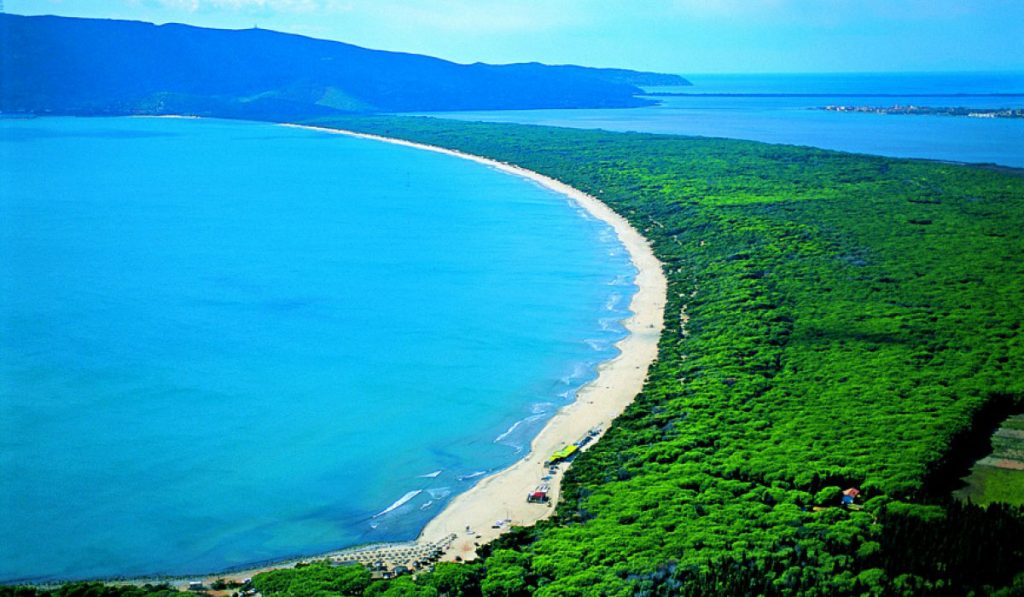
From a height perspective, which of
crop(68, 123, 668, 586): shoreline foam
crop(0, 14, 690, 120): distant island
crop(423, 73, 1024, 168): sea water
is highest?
crop(0, 14, 690, 120): distant island

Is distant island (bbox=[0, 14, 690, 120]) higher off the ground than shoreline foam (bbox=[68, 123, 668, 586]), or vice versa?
distant island (bbox=[0, 14, 690, 120])

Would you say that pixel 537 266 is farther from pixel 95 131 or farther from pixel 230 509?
pixel 95 131

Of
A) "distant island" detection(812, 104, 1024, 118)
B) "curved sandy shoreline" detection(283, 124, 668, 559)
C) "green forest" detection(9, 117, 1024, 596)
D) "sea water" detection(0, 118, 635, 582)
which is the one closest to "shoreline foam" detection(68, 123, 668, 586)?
"curved sandy shoreline" detection(283, 124, 668, 559)

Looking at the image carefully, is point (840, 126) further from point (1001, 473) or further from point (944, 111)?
point (1001, 473)

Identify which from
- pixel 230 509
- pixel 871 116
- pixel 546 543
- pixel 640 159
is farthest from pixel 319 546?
pixel 871 116

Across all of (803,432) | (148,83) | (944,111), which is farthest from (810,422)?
(148,83)

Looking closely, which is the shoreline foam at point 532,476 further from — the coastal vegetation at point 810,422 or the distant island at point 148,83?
the distant island at point 148,83

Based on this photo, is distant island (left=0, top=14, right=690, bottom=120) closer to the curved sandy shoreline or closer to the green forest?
the green forest
